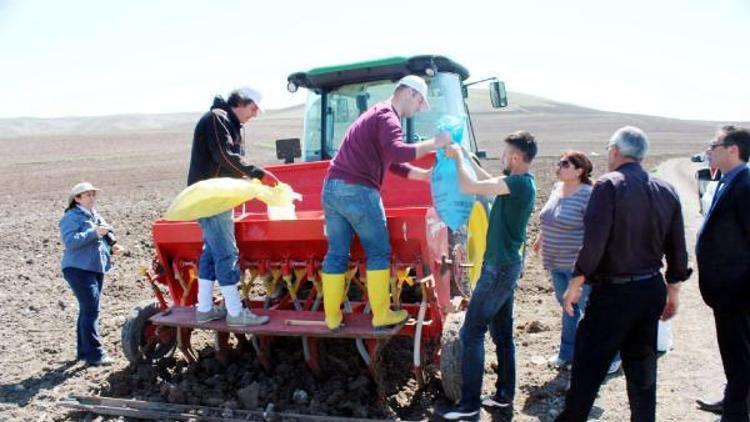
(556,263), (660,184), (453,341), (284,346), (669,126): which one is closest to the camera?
(660,184)

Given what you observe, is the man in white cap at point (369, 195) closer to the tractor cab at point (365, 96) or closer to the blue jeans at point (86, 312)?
the tractor cab at point (365, 96)

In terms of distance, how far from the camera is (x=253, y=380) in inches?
188

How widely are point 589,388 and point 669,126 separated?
244 feet

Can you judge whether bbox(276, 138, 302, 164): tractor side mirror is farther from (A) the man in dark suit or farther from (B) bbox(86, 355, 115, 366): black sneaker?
(A) the man in dark suit

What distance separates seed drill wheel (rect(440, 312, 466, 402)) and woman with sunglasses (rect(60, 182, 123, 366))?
3023 mm

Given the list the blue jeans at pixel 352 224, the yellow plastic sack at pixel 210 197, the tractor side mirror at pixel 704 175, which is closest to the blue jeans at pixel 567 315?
the blue jeans at pixel 352 224

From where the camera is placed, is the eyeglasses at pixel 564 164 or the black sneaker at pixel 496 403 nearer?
the black sneaker at pixel 496 403

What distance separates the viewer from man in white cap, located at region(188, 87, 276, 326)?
14.7ft

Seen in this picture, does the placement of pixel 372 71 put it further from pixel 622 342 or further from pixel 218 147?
pixel 622 342

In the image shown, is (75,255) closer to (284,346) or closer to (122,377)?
(122,377)

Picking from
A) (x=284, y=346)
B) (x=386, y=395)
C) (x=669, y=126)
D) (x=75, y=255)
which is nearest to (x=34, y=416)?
(x=75, y=255)

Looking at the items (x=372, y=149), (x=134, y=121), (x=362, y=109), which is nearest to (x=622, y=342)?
(x=372, y=149)

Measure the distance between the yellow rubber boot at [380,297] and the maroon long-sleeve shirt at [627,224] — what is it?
121cm

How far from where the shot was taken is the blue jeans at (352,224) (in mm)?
4047
